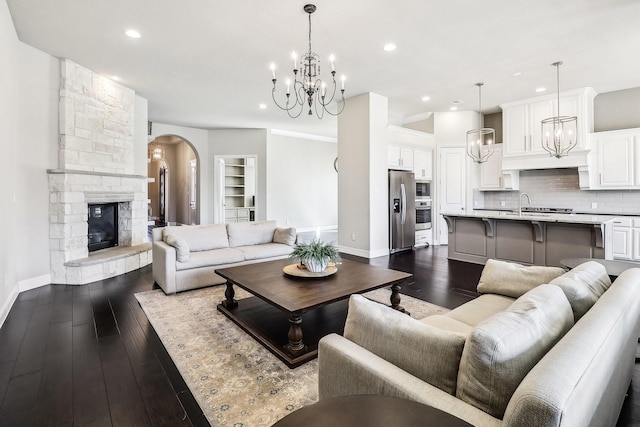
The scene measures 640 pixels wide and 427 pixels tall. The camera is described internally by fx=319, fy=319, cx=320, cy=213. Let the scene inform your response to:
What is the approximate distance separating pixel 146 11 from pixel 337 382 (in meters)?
3.81

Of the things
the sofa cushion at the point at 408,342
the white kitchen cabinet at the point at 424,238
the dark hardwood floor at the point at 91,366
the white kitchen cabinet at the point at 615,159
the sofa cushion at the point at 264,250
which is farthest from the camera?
the white kitchen cabinet at the point at 424,238

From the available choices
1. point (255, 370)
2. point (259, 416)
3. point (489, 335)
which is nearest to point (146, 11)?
point (255, 370)

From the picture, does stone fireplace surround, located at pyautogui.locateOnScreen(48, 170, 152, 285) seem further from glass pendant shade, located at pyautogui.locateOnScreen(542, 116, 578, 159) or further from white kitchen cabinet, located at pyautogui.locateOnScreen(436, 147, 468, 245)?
glass pendant shade, located at pyautogui.locateOnScreen(542, 116, 578, 159)

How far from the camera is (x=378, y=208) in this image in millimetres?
5988

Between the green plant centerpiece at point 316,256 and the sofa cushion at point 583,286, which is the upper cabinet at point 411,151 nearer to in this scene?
the green plant centerpiece at point 316,256

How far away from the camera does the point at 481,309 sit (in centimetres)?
220

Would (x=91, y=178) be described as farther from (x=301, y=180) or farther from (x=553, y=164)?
(x=553, y=164)

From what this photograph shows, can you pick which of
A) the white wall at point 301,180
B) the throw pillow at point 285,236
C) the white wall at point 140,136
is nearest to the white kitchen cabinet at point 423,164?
the throw pillow at point 285,236

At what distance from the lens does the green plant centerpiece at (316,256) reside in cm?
303

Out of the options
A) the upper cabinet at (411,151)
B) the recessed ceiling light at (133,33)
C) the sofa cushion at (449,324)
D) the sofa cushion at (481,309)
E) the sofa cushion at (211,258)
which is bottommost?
the sofa cushion at (449,324)

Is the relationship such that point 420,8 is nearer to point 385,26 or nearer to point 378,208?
point 385,26

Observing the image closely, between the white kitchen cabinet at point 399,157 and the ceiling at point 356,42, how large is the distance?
1.04m

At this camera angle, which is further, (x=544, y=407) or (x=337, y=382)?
(x=337, y=382)

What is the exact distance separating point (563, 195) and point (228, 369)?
699 cm
